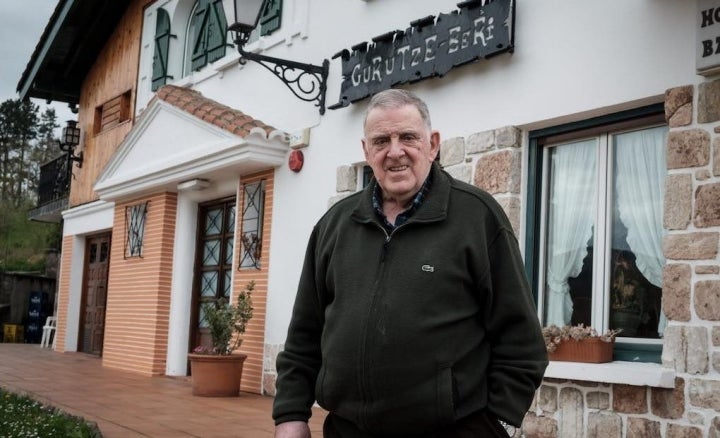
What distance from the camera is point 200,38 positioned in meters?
11.4

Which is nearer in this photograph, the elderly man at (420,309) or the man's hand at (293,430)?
the elderly man at (420,309)

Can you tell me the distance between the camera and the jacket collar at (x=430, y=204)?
231cm

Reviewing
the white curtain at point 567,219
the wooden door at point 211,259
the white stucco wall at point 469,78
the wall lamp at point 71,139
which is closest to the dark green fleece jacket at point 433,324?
the white stucco wall at point 469,78

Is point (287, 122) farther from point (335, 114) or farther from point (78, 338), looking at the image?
point (78, 338)

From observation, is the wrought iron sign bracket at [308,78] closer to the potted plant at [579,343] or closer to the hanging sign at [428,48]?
the hanging sign at [428,48]

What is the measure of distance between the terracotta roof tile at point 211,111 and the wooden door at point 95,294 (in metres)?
4.30

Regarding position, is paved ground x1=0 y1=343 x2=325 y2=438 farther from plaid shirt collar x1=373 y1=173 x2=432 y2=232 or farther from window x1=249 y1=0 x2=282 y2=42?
plaid shirt collar x1=373 y1=173 x2=432 y2=232

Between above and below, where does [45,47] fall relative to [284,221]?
above

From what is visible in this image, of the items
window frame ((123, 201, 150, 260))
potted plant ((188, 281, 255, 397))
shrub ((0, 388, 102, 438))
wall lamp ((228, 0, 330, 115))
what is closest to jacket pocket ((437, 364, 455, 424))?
shrub ((0, 388, 102, 438))

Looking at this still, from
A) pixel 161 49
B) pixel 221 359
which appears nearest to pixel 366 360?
pixel 221 359

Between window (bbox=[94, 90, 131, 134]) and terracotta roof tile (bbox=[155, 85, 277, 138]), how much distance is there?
3149mm

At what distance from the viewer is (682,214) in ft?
16.2

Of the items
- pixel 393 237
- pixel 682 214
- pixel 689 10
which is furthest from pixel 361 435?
pixel 689 10

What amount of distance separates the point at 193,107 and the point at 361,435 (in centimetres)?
814
